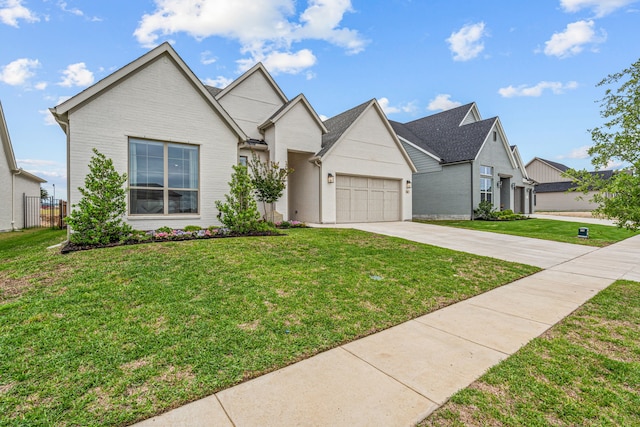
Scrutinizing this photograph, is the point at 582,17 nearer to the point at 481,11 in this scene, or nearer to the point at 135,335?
the point at 481,11

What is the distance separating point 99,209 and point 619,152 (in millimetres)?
11497

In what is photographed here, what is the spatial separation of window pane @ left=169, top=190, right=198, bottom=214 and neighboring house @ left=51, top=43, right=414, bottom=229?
3 cm

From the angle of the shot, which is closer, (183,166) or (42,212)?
(183,166)

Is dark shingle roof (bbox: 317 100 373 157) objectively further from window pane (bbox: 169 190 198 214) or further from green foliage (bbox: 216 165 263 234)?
window pane (bbox: 169 190 198 214)

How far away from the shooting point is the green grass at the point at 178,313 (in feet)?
7.69

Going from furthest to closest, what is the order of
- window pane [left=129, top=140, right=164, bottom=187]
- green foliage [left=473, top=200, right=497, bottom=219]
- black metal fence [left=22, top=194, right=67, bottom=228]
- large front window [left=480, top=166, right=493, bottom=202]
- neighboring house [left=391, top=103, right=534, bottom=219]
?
1. large front window [left=480, top=166, right=493, bottom=202]
2. neighboring house [left=391, top=103, right=534, bottom=219]
3. green foliage [left=473, top=200, right=497, bottom=219]
4. black metal fence [left=22, top=194, right=67, bottom=228]
5. window pane [left=129, top=140, right=164, bottom=187]

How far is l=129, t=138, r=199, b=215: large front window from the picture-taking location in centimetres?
940

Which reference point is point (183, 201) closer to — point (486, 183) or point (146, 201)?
point (146, 201)

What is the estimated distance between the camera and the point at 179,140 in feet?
32.6

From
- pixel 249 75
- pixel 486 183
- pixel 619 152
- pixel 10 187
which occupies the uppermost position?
pixel 249 75

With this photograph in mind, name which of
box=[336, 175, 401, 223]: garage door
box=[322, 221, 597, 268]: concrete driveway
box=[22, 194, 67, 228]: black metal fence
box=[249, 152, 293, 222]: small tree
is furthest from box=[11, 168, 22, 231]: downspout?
box=[322, 221, 597, 268]: concrete driveway

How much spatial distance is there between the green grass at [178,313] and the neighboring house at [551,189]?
41.2 m

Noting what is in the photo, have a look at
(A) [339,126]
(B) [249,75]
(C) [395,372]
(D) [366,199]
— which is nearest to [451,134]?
(A) [339,126]

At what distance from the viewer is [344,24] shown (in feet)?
46.3
